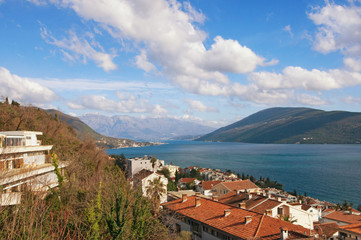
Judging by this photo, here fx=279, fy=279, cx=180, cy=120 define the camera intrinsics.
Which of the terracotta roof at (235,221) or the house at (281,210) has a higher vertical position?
the terracotta roof at (235,221)

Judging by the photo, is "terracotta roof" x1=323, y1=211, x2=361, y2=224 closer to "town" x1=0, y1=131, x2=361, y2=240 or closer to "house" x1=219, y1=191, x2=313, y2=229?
"town" x1=0, y1=131, x2=361, y2=240

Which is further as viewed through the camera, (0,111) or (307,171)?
(307,171)

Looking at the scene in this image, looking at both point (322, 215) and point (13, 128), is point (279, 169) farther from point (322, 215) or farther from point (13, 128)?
point (13, 128)

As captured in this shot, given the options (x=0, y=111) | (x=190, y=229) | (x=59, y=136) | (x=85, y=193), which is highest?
(x=0, y=111)

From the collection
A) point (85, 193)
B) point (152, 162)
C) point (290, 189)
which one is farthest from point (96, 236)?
point (290, 189)

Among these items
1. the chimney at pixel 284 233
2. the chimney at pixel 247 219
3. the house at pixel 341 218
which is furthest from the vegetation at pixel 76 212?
the house at pixel 341 218

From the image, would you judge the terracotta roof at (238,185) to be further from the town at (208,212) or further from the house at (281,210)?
the house at (281,210)

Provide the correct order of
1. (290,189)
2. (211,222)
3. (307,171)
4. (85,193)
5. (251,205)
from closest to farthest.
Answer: (85,193) → (211,222) → (251,205) → (290,189) → (307,171)
